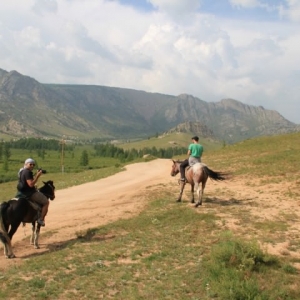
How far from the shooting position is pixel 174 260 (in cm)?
1261

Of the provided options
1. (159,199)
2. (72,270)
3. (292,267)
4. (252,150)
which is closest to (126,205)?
(159,199)

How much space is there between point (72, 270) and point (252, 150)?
1562 inches

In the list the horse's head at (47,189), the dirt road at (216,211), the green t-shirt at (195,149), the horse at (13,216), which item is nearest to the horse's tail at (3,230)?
the horse at (13,216)

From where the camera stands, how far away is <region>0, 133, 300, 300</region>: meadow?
10.4 meters

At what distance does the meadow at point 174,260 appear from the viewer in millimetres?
10375

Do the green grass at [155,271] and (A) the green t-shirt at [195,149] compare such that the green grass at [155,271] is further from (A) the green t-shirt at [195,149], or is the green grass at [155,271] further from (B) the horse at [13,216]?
(A) the green t-shirt at [195,149]

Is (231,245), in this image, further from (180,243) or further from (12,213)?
(12,213)

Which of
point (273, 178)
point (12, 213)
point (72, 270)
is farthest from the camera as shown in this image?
point (273, 178)

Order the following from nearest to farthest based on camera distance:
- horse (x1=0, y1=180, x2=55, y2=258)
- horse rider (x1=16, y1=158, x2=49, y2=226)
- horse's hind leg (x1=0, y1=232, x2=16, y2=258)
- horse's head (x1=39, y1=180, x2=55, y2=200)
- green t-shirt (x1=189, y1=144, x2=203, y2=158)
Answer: horse's hind leg (x1=0, y1=232, x2=16, y2=258) < horse (x1=0, y1=180, x2=55, y2=258) < horse rider (x1=16, y1=158, x2=49, y2=226) < horse's head (x1=39, y1=180, x2=55, y2=200) < green t-shirt (x1=189, y1=144, x2=203, y2=158)

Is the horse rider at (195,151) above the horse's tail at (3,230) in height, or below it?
above

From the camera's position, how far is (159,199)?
22812 millimetres

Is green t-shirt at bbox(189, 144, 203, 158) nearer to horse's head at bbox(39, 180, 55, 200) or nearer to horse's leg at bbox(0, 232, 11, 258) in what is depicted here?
horse's head at bbox(39, 180, 55, 200)

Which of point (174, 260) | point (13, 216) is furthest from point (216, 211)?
point (13, 216)

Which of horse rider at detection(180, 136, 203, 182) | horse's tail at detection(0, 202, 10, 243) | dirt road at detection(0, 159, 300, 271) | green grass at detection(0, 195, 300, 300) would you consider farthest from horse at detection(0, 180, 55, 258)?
horse rider at detection(180, 136, 203, 182)
